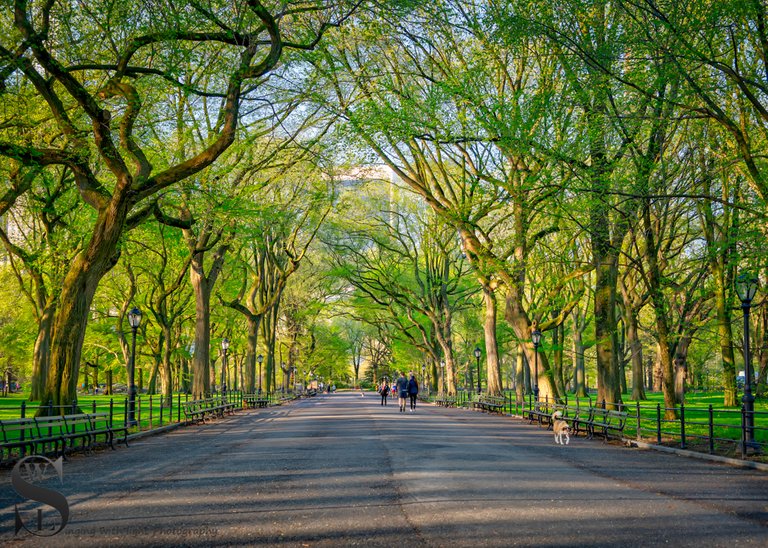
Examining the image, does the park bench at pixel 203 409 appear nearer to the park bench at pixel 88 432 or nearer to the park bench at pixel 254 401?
the park bench at pixel 254 401

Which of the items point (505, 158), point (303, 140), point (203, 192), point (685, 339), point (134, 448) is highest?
point (303, 140)

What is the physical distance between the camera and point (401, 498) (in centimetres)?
935

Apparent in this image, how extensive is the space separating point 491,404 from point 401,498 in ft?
88.3

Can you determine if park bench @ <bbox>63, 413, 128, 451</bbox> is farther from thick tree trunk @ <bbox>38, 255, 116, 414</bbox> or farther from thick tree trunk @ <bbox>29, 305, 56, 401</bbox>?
thick tree trunk @ <bbox>29, 305, 56, 401</bbox>

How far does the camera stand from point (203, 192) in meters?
25.0

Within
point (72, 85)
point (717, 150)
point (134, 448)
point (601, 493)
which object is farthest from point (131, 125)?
point (717, 150)

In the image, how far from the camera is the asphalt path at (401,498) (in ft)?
23.9

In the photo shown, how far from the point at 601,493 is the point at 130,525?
5.82 metres

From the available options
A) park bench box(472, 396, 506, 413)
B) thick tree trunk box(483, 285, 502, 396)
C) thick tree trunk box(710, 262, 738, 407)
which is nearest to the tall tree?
thick tree trunk box(710, 262, 738, 407)

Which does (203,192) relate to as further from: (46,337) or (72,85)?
(46,337)

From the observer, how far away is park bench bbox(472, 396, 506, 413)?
1379 inches

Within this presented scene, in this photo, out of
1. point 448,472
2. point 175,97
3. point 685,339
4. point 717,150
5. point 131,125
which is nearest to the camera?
point 448,472

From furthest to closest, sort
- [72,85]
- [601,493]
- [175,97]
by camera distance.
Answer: [175,97], [72,85], [601,493]

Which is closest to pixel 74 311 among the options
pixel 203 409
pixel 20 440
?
pixel 20 440
